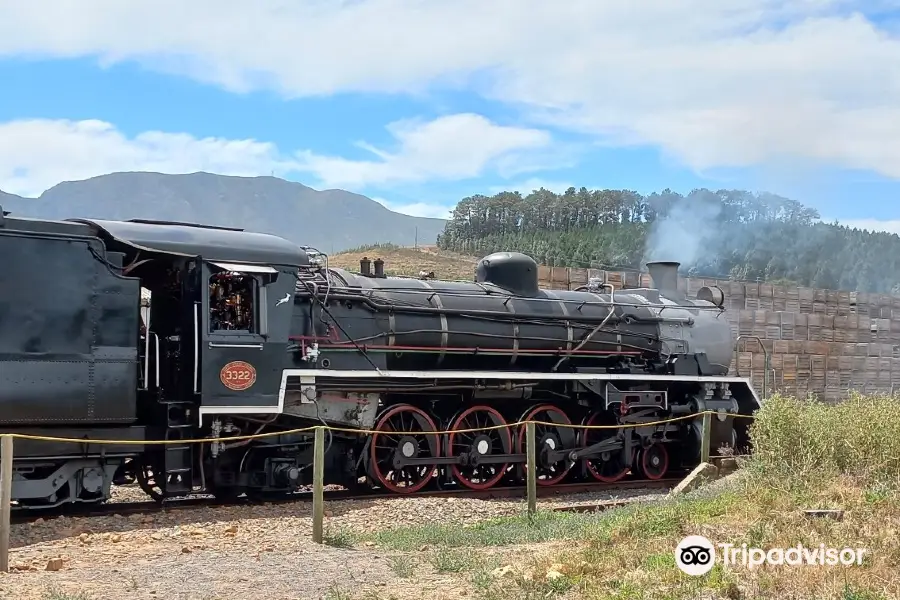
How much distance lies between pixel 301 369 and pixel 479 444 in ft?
9.69

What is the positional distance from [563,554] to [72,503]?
5.88m

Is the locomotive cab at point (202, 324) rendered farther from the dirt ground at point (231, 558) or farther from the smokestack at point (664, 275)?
the smokestack at point (664, 275)

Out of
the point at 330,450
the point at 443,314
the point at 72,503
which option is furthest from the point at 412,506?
the point at 72,503

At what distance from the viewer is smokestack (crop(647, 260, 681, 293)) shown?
16359mm

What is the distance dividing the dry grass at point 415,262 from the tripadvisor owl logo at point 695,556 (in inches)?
1145

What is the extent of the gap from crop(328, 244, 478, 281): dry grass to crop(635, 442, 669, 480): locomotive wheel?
21658 mm

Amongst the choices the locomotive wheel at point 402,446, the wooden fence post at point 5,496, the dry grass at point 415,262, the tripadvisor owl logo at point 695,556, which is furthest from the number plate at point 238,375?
the dry grass at point 415,262

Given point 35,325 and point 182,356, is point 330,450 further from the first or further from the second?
point 35,325

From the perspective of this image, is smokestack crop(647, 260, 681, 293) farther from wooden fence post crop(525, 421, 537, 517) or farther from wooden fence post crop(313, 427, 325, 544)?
wooden fence post crop(313, 427, 325, 544)

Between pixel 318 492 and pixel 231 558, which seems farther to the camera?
pixel 318 492

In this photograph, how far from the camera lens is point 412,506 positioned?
10.7 metres

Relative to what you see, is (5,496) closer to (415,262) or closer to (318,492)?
(318,492)

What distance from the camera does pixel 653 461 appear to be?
14641 millimetres

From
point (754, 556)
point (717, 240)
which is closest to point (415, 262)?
point (717, 240)
